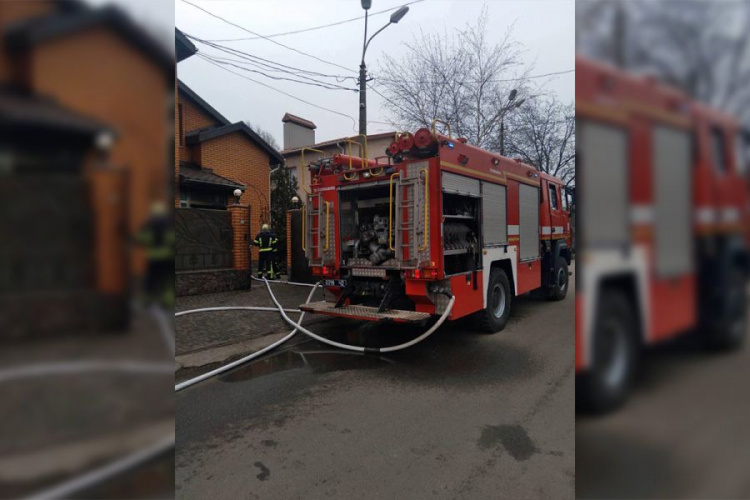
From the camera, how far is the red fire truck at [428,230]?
538 cm

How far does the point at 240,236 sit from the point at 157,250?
9.48 m

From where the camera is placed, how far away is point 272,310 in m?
7.52

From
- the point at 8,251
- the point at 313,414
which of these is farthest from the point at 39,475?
the point at 313,414

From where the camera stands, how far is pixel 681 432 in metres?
0.63

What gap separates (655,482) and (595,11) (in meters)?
0.68

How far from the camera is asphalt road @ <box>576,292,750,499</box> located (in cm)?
62

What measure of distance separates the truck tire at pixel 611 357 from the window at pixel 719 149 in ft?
0.82

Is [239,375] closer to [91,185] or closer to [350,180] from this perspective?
[350,180]

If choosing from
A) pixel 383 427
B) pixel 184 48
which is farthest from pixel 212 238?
pixel 184 48

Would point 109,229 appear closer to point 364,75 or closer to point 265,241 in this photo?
point 364,75

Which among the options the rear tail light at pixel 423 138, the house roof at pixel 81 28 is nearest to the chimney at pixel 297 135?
the rear tail light at pixel 423 138

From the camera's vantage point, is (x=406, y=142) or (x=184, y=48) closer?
(x=184, y=48)

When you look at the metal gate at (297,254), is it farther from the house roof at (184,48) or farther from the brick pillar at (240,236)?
the house roof at (184,48)

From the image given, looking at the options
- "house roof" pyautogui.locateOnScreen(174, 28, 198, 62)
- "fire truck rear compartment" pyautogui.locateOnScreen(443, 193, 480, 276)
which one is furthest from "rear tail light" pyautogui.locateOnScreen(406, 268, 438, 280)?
"house roof" pyautogui.locateOnScreen(174, 28, 198, 62)
